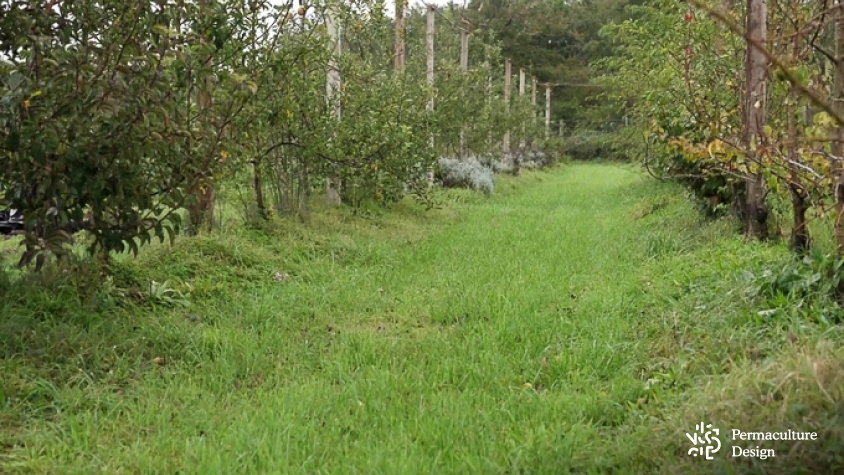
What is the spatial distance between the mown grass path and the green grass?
15 millimetres

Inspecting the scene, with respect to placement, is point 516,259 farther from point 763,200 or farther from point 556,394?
point 556,394

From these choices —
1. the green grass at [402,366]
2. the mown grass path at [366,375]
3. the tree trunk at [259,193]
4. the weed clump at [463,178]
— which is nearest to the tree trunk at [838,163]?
the green grass at [402,366]

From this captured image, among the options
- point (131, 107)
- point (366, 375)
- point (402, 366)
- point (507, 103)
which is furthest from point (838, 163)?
point (507, 103)

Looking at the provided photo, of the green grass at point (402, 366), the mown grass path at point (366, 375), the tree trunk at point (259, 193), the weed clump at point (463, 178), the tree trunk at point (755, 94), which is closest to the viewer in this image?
the green grass at point (402, 366)

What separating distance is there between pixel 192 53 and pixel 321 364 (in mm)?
2196

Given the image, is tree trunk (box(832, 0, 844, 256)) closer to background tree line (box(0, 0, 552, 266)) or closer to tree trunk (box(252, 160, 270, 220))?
background tree line (box(0, 0, 552, 266))

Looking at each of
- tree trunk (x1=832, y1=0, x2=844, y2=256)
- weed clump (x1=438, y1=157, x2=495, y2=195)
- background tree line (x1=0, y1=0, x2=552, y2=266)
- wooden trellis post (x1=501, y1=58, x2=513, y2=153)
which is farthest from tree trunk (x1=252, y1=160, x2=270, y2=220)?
wooden trellis post (x1=501, y1=58, x2=513, y2=153)

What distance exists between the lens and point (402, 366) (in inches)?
168

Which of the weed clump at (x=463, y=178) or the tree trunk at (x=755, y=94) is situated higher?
the tree trunk at (x=755, y=94)

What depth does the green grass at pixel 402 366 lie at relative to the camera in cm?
295

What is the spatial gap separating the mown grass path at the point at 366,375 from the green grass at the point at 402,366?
0.6 inches

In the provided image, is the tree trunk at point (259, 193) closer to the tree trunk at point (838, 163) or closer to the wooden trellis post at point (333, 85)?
the wooden trellis post at point (333, 85)

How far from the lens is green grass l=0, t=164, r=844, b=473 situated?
295 cm

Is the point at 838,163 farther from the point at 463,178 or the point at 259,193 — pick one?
the point at 463,178
